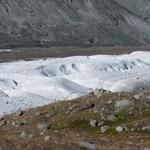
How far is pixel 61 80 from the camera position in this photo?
3231 inches

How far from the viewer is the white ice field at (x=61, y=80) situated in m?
68.8

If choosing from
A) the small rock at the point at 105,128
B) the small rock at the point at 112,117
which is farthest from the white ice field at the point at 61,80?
the small rock at the point at 105,128

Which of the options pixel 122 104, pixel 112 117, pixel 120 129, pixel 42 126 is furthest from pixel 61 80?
pixel 120 129

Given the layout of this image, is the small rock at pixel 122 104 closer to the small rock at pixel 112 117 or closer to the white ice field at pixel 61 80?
the small rock at pixel 112 117

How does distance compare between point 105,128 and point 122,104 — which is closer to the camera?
point 105,128

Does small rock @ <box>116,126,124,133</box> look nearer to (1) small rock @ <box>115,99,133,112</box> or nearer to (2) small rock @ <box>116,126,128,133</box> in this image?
(2) small rock @ <box>116,126,128,133</box>

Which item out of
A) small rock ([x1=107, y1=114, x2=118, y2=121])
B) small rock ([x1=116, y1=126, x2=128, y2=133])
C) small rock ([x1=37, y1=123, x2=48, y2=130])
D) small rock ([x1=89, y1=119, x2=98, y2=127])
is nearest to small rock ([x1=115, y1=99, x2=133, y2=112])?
small rock ([x1=107, y1=114, x2=118, y2=121])

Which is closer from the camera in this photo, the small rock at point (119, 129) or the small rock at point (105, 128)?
the small rock at point (119, 129)

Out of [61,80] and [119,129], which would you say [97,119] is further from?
[61,80]

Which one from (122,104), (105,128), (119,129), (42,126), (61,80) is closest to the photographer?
(119,129)

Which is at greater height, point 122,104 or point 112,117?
point 112,117

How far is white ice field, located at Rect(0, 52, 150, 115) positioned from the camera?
226 feet

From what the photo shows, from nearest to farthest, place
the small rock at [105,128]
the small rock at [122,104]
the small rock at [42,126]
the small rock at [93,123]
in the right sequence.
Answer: the small rock at [42,126], the small rock at [105,128], the small rock at [93,123], the small rock at [122,104]

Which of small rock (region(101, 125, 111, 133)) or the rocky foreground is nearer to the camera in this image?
the rocky foreground
